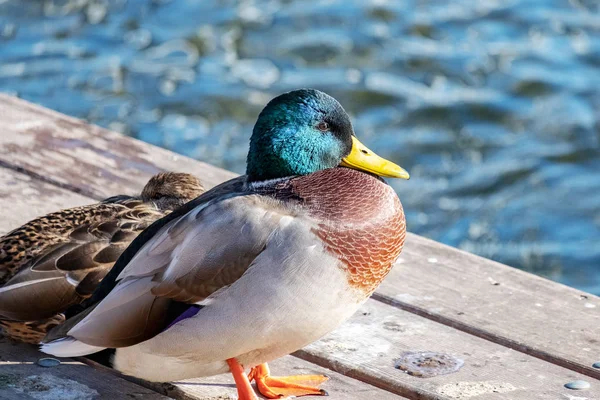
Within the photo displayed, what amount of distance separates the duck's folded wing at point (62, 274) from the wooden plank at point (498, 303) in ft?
3.23

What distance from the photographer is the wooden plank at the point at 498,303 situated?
348 cm

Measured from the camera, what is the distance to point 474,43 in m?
8.88

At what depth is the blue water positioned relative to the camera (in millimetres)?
7227

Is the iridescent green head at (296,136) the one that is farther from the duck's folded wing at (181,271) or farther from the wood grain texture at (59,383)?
the wood grain texture at (59,383)

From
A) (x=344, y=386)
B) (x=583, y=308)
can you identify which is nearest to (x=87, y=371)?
(x=344, y=386)

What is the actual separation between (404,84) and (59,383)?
18.6ft

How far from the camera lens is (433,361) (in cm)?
336

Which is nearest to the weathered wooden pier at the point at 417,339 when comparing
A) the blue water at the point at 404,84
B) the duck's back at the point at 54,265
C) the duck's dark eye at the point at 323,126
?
the duck's back at the point at 54,265

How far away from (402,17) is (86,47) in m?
2.57

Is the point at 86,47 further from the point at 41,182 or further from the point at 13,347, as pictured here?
the point at 13,347

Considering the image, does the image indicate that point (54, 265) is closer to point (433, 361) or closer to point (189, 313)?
point (189, 313)

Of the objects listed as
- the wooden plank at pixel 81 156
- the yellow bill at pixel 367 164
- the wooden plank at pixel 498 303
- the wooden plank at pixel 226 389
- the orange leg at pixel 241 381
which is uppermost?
the yellow bill at pixel 367 164

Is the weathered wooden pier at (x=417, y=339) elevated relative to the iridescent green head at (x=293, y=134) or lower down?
lower down

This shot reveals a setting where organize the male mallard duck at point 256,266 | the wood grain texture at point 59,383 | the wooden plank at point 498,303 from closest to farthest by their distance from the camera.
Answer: the male mallard duck at point 256,266
the wood grain texture at point 59,383
the wooden plank at point 498,303
